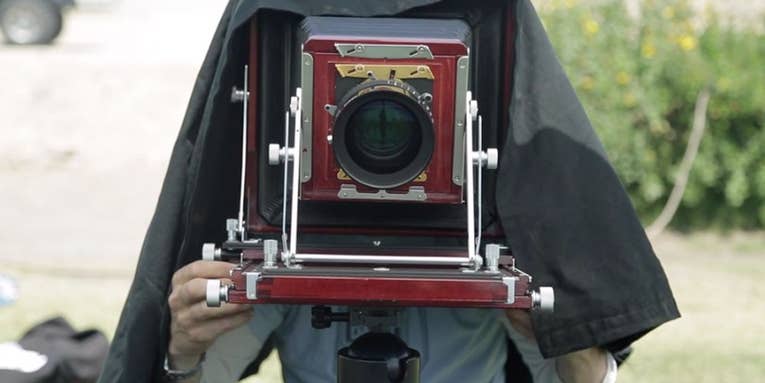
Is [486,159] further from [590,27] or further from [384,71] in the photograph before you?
[590,27]

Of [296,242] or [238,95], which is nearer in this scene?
[296,242]

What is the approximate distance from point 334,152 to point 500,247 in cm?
35

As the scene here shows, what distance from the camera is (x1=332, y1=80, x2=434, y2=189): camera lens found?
2404 millimetres

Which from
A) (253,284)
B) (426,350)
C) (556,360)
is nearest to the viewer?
(253,284)

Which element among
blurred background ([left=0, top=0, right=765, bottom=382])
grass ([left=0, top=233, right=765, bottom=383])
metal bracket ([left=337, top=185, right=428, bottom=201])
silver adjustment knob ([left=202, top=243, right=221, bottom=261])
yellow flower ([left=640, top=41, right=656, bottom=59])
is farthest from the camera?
yellow flower ([left=640, top=41, right=656, bottom=59])

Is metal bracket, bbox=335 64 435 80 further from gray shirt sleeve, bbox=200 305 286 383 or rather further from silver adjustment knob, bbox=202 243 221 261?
gray shirt sleeve, bbox=200 305 286 383

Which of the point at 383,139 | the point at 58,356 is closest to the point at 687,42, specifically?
the point at 58,356

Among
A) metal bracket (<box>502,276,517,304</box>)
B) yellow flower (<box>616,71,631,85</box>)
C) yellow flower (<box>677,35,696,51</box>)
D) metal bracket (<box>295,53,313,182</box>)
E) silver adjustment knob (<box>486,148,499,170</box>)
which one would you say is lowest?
metal bracket (<box>502,276,517,304</box>)

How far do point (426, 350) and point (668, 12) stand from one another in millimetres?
6850

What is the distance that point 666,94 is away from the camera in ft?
29.7

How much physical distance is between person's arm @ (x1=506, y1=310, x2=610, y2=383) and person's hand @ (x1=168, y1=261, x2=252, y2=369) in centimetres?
50

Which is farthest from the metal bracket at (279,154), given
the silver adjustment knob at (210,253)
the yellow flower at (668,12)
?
the yellow flower at (668,12)

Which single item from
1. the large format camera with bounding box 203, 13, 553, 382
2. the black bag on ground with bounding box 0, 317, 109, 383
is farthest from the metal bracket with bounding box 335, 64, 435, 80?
the black bag on ground with bounding box 0, 317, 109, 383

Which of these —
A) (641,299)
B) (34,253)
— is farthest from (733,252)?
(641,299)
